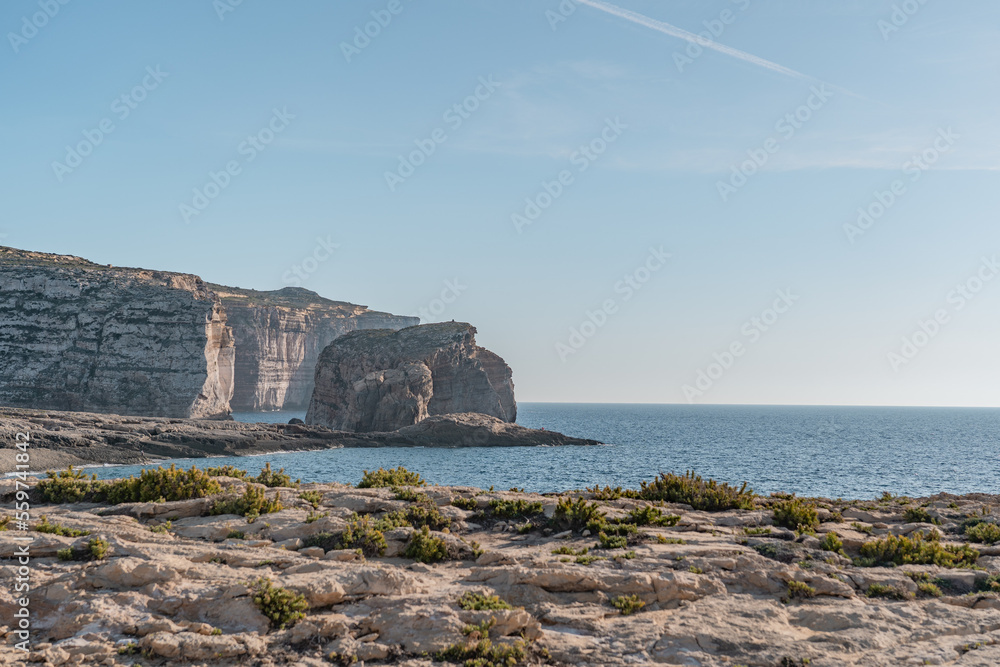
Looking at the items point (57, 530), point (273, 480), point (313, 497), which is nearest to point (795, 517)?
point (313, 497)

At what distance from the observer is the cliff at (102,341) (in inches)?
3477

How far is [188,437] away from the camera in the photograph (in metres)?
69.9

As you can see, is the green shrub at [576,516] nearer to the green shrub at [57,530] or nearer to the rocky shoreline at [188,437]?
the green shrub at [57,530]

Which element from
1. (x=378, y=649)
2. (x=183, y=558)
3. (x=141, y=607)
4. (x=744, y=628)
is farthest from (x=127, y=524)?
(x=744, y=628)

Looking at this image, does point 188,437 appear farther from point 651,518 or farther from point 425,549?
point 651,518

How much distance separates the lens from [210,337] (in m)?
102

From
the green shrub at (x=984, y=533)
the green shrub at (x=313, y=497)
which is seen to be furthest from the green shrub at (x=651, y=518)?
the green shrub at (x=313, y=497)

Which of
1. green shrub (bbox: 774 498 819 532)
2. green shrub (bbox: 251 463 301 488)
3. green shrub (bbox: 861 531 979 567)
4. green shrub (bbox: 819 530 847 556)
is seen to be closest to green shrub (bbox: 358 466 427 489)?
green shrub (bbox: 251 463 301 488)

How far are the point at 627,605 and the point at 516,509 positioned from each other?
6228 millimetres

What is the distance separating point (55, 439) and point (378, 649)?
2494 inches

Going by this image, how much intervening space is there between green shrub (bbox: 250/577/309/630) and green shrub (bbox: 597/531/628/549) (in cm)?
634

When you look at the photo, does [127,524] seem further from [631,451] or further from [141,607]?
[631,451]

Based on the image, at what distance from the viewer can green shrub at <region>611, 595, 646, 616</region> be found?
10.9 meters

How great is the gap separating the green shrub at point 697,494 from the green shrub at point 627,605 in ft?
27.2
